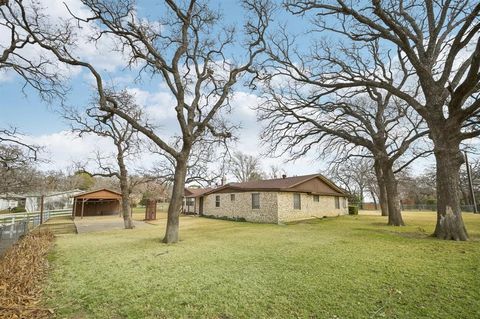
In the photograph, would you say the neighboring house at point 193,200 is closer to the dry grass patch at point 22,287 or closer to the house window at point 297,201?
the house window at point 297,201

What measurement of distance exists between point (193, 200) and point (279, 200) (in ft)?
55.3

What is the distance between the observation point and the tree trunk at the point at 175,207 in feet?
33.2

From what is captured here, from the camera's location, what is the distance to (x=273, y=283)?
4805 mm

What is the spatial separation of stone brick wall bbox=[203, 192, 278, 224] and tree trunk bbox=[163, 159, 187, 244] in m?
10.1

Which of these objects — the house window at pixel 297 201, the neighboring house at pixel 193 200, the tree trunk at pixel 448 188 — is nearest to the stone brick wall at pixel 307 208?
the house window at pixel 297 201

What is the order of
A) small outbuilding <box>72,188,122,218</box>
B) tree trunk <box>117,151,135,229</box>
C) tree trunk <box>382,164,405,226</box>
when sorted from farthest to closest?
small outbuilding <box>72,188,122,218</box> < tree trunk <box>117,151,135,229</box> < tree trunk <box>382,164,405,226</box>

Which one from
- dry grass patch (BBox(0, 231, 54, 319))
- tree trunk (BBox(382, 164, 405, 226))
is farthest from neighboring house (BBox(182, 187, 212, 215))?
dry grass patch (BBox(0, 231, 54, 319))

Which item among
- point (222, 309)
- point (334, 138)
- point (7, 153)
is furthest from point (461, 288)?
point (7, 153)

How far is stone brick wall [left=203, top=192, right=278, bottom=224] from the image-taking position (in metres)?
19.1

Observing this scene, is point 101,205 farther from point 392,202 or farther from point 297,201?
point 392,202

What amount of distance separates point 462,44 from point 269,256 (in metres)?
10.0

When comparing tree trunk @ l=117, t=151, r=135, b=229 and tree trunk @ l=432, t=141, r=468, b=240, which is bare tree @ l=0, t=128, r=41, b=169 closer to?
tree trunk @ l=117, t=151, r=135, b=229

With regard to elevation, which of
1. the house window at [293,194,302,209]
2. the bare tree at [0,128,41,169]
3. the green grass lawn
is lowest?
the green grass lawn

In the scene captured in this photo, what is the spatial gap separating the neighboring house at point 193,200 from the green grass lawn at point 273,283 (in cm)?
2178
